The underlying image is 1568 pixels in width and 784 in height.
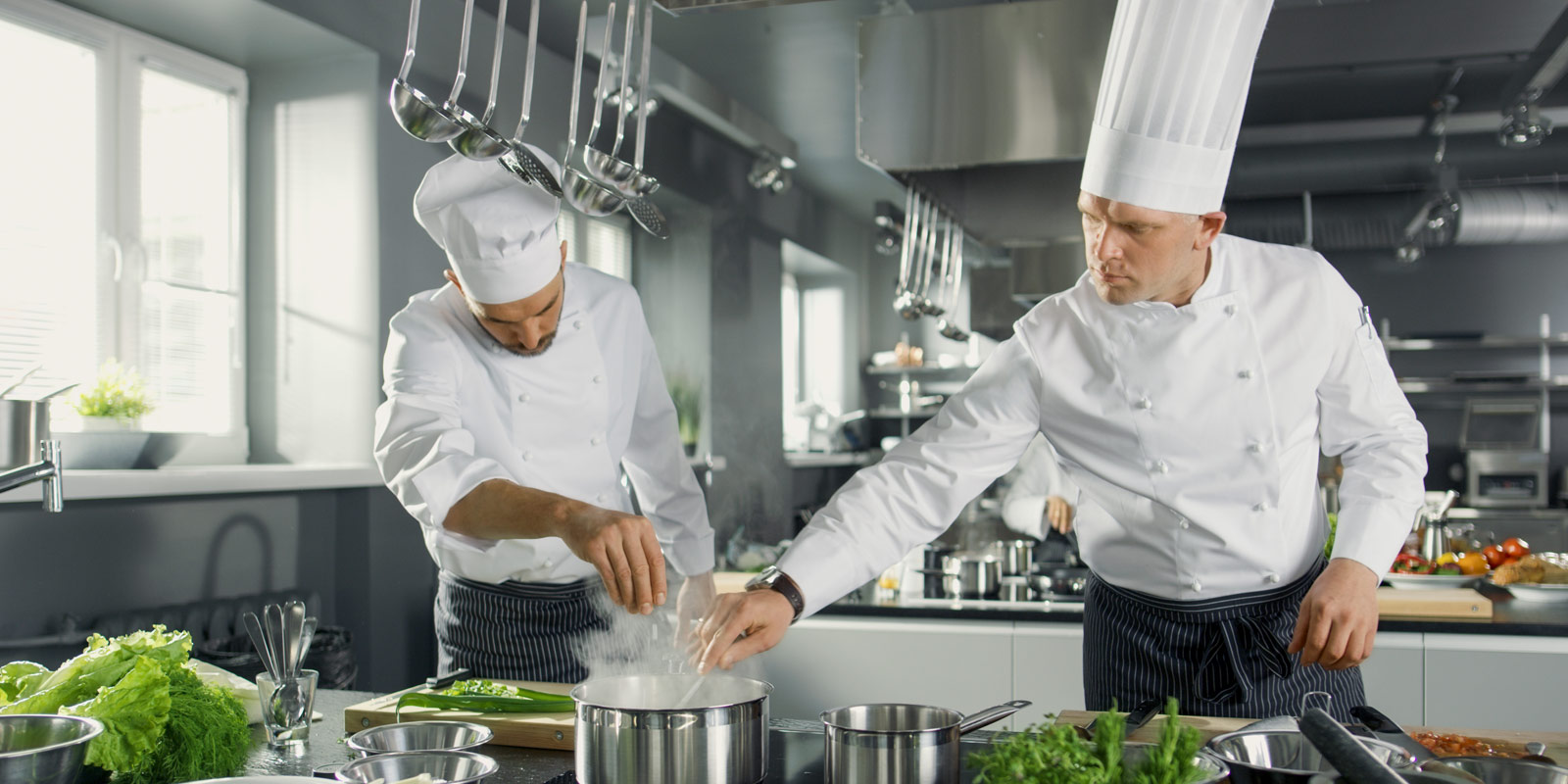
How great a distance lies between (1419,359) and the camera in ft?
24.6

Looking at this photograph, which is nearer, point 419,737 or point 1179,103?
point 419,737

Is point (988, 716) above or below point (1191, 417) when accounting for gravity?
below

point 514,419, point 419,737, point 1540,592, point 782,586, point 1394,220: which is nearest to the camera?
point 419,737

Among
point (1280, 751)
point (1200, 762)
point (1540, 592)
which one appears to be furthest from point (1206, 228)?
Result: point (1540, 592)

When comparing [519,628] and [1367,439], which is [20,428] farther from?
[1367,439]

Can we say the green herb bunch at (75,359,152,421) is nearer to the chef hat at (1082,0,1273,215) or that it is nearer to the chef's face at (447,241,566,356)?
the chef's face at (447,241,566,356)

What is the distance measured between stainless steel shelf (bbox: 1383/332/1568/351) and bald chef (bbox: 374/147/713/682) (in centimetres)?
613

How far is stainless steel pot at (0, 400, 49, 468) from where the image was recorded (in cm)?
229

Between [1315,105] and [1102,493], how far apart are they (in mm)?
5173

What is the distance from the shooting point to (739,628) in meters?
1.48

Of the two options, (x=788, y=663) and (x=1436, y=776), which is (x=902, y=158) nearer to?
(x=788, y=663)

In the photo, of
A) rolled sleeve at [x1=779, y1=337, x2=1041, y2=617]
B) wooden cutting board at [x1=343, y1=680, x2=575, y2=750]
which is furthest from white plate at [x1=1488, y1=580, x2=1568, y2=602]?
wooden cutting board at [x1=343, y1=680, x2=575, y2=750]

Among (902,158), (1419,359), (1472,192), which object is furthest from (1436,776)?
(1419,359)

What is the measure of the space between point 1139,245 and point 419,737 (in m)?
1.21
